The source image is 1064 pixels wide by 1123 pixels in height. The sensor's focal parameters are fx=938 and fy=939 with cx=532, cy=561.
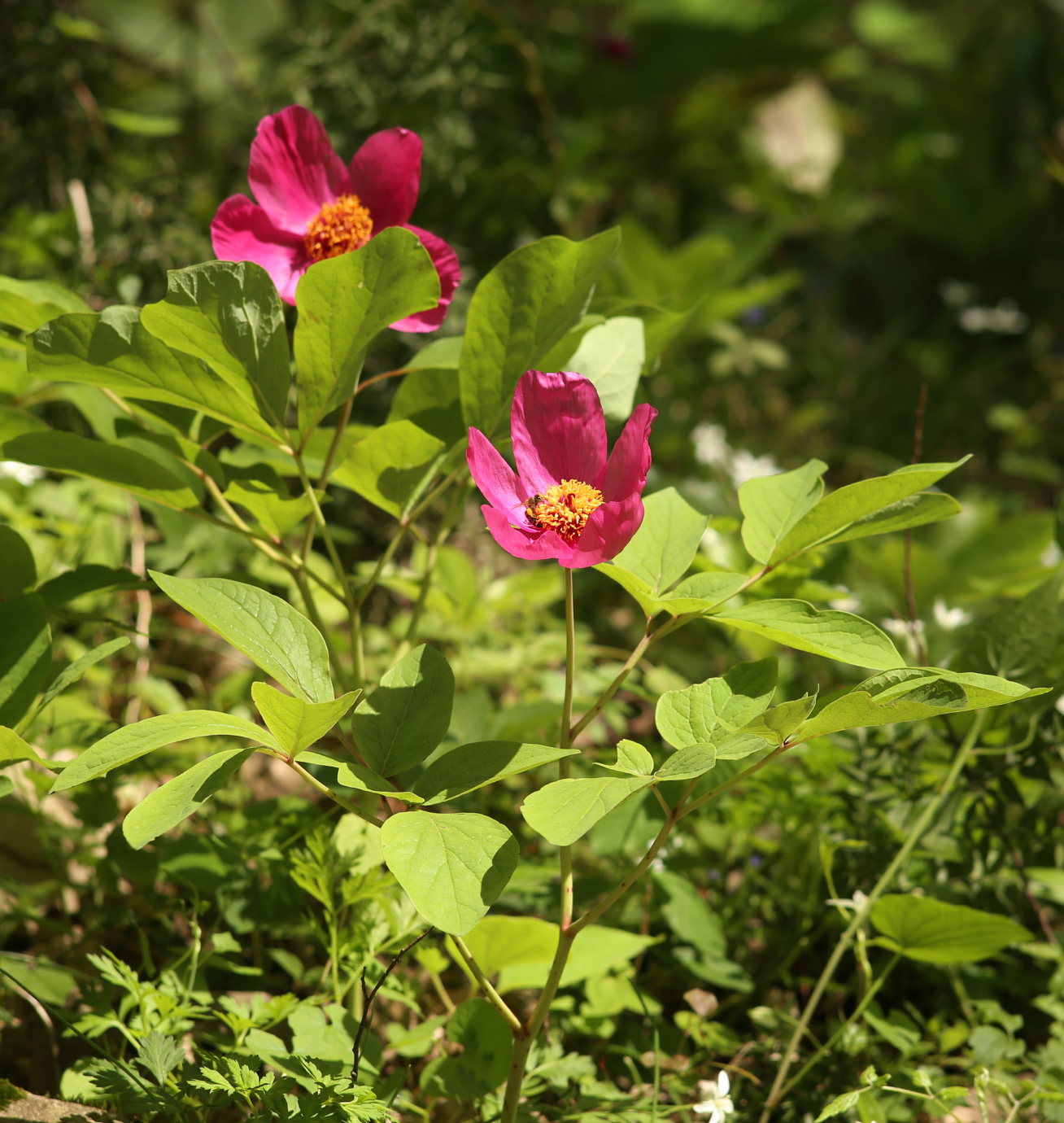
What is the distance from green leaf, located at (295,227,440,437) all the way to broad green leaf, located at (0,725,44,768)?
295 mm

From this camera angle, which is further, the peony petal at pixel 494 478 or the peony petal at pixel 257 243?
the peony petal at pixel 257 243

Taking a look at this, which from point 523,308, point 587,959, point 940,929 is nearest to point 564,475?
point 523,308

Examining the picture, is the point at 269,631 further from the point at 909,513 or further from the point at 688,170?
the point at 688,170

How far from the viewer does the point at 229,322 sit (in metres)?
0.66

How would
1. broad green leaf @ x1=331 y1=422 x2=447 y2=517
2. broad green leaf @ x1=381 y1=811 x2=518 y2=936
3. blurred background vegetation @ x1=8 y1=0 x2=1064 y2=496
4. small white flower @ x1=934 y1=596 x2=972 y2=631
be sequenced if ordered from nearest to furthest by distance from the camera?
1. broad green leaf @ x1=381 y1=811 x2=518 y2=936
2. broad green leaf @ x1=331 y1=422 x2=447 y2=517
3. small white flower @ x1=934 y1=596 x2=972 y2=631
4. blurred background vegetation @ x1=8 y1=0 x2=1064 y2=496

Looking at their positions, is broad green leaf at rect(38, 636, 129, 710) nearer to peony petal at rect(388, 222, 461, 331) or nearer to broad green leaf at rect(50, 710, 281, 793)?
broad green leaf at rect(50, 710, 281, 793)

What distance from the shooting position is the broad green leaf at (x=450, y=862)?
0.51 m

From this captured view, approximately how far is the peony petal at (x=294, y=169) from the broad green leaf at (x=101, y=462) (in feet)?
0.79

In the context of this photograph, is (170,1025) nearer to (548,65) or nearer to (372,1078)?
(372,1078)

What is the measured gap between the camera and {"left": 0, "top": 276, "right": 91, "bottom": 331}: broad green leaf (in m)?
0.73

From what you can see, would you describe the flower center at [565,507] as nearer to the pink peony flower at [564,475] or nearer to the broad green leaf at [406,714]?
the pink peony flower at [564,475]

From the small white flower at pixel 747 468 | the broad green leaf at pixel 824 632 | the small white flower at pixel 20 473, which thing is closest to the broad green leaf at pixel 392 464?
the broad green leaf at pixel 824 632

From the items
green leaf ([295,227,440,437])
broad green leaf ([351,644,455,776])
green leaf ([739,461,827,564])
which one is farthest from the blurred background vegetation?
broad green leaf ([351,644,455,776])

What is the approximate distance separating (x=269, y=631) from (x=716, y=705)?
1.00ft
